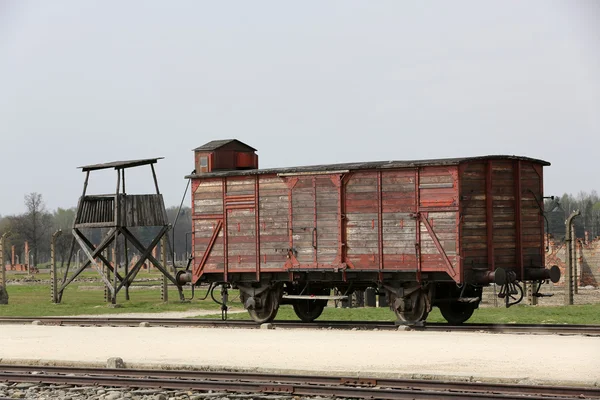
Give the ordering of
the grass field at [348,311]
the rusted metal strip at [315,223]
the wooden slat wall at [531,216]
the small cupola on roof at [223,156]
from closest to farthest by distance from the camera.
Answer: the wooden slat wall at [531,216]
the rusted metal strip at [315,223]
the grass field at [348,311]
the small cupola on roof at [223,156]

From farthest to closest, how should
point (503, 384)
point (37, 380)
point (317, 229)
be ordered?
point (317, 229) < point (37, 380) < point (503, 384)

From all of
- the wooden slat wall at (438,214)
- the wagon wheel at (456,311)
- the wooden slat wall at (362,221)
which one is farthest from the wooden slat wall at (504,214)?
the wooden slat wall at (362,221)

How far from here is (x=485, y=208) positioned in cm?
2238

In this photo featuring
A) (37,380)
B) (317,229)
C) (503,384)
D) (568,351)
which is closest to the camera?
(503,384)

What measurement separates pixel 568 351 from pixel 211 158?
1299cm

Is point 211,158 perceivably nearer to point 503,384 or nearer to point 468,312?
point 468,312

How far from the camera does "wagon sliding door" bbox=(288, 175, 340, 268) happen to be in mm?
23562

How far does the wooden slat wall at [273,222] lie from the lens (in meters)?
24.4

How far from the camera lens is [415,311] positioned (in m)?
22.8

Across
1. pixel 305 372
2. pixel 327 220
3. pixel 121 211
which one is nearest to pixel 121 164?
pixel 121 211

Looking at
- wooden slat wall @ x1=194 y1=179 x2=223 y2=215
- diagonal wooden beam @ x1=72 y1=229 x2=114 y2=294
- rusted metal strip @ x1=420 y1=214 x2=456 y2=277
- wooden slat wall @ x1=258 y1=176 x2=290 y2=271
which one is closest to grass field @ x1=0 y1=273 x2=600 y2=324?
diagonal wooden beam @ x1=72 y1=229 x2=114 y2=294

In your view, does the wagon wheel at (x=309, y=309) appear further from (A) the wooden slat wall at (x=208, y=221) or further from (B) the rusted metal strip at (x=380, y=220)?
(B) the rusted metal strip at (x=380, y=220)

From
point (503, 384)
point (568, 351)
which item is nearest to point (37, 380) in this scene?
point (503, 384)

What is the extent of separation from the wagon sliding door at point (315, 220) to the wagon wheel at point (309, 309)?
168 cm
